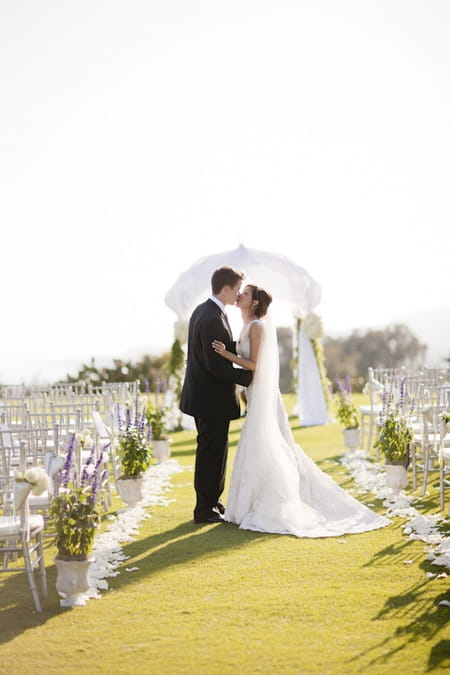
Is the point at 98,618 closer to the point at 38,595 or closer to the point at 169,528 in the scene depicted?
the point at 38,595

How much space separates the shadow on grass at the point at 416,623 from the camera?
309 cm

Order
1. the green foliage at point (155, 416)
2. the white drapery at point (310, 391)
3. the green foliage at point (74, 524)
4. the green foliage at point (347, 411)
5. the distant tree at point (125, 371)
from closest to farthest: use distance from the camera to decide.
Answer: the green foliage at point (74, 524)
the green foliage at point (155, 416)
the green foliage at point (347, 411)
the white drapery at point (310, 391)
the distant tree at point (125, 371)

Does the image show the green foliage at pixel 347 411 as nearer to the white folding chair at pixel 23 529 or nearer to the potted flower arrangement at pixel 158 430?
the potted flower arrangement at pixel 158 430

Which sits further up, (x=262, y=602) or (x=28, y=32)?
(x=28, y=32)

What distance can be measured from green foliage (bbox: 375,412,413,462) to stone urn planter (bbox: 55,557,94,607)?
3215mm

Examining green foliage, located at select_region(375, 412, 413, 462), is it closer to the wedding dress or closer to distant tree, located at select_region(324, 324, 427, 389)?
the wedding dress

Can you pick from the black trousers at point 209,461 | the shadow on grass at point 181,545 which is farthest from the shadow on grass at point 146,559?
the black trousers at point 209,461

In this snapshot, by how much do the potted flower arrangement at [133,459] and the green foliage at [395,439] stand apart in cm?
206

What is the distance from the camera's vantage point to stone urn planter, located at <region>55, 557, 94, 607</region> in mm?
3939

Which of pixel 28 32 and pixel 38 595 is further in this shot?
pixel 28 32

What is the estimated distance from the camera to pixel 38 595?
4109 millimetres

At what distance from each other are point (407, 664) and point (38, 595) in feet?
6.88

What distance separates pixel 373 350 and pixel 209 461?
18044mm

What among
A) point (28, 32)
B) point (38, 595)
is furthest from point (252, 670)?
point (28, 32)
